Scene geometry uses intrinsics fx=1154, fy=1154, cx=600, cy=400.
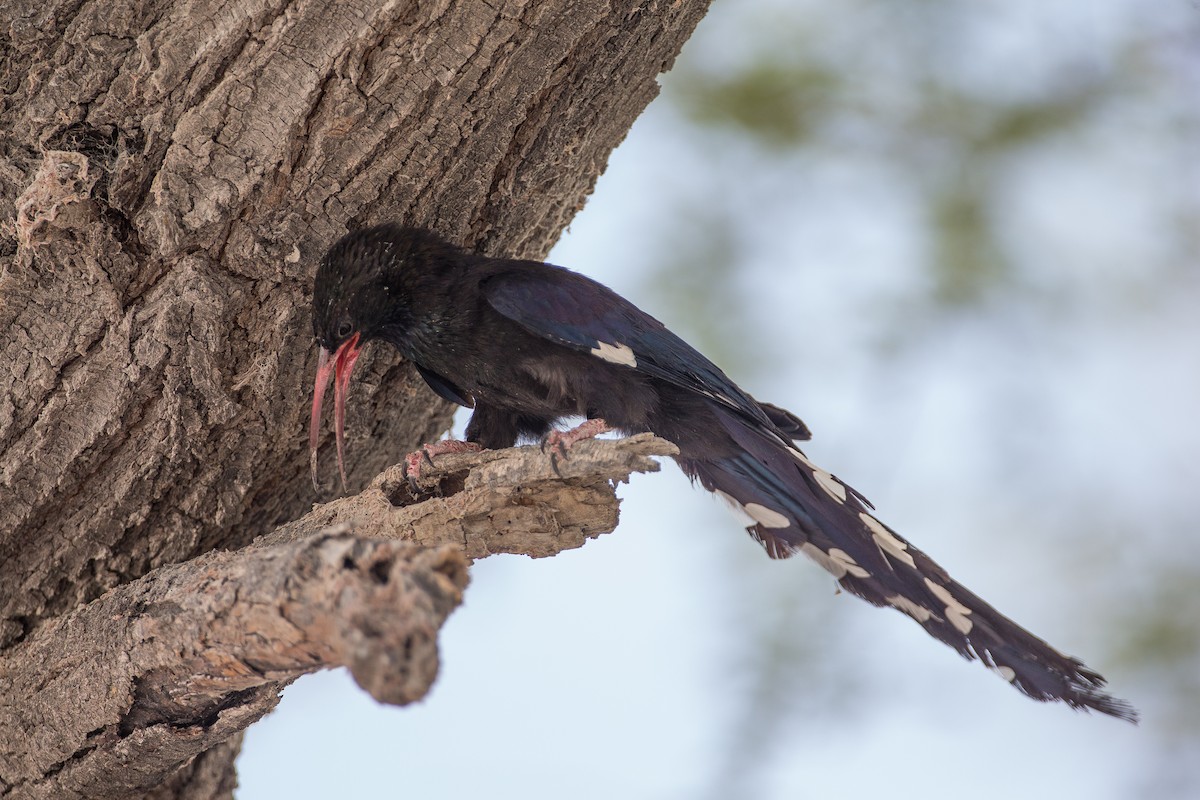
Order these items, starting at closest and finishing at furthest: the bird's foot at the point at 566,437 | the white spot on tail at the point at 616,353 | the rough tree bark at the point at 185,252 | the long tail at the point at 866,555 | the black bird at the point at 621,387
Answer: the bird's foot at the point at 566,437 → the rough tree bark at the point at 185,252 → the long tail at the point at 866,555 → the black bird at the point at 621,387 → the white spot on tail at the point at 616,353

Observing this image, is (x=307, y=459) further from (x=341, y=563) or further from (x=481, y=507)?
(x=341, y=563)

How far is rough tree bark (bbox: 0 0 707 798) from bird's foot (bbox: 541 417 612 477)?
0.24ft

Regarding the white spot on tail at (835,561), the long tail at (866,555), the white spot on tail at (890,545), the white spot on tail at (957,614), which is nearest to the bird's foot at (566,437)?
the long tail at (866,555)

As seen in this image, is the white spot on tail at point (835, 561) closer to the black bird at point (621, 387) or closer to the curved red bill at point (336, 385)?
the black bird at point (621, 387)

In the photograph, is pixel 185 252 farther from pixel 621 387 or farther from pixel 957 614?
pixel 957 614

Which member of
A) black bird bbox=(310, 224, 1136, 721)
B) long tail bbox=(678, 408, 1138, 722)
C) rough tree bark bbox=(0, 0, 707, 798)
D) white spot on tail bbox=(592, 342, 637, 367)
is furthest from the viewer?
white spot on tail bbox=(592, 342, 637, 367)

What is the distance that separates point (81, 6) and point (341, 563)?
1621mm

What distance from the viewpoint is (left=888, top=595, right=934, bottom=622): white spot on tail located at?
2904 mm

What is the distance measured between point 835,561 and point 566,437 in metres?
0.82

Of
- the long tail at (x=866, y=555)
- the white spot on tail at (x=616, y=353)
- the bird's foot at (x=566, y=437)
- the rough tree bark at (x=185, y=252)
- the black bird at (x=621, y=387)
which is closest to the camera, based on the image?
the bird's foot at (x=566, y=437)

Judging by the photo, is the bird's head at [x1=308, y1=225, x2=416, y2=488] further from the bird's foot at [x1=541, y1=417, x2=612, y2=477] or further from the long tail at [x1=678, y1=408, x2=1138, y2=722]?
the long tail at [x1=678, y1=408, x2=1138, y2=722]

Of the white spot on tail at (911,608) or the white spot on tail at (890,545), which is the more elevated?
the white spot on tail at (890,545)

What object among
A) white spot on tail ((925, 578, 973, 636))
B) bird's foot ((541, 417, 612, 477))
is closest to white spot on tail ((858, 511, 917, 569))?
white spot on tail ((925, 578, 973, 636))

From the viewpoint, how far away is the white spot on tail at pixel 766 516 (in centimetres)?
303
